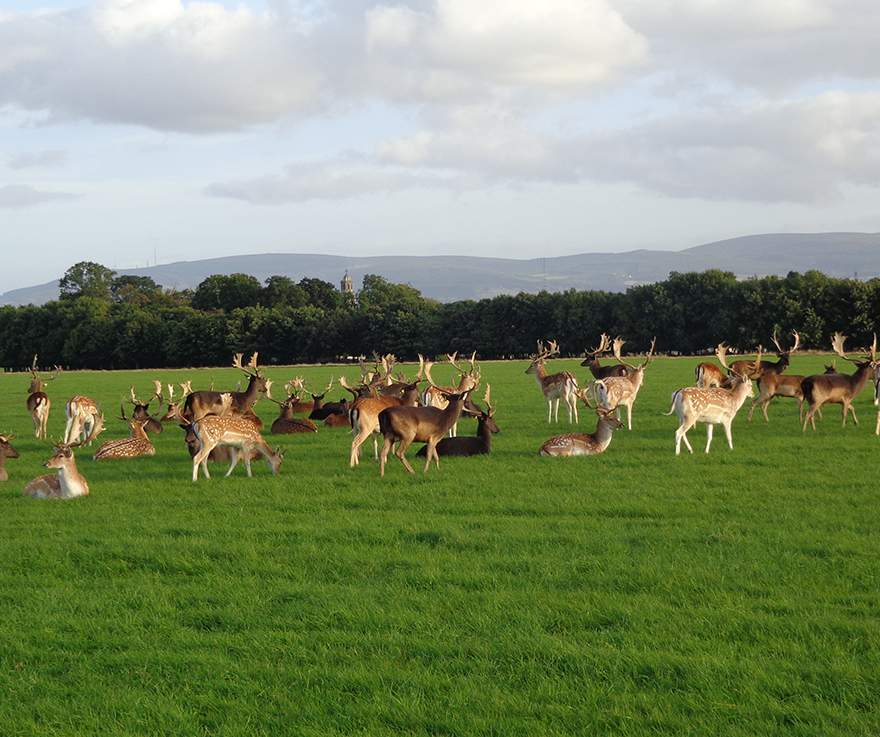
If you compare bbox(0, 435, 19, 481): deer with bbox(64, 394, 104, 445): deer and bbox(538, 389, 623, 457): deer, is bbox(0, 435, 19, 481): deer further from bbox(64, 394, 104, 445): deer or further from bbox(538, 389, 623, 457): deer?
bbox(538, 389, 623, 457): deer

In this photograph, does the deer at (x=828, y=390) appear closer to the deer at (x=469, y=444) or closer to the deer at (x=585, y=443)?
the deer at (x=585, y=443)

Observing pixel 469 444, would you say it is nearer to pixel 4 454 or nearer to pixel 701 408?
pixel 701 408

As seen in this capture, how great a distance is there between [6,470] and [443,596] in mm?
8229

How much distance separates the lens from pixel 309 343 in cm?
6444

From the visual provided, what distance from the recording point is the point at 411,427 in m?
11.3

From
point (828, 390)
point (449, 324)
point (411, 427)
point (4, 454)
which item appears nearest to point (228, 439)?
point (411, 427)

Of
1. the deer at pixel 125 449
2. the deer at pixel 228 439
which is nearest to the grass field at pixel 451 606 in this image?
the deer at pixel 228 439

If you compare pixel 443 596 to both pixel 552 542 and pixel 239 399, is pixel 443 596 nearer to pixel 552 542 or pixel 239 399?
pixel 552 542

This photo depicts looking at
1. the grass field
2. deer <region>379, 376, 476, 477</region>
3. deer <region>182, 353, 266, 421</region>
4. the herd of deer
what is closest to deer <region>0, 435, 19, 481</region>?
the herd of deer

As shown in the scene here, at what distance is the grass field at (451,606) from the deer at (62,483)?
285mm

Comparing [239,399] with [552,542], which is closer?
[552,542]

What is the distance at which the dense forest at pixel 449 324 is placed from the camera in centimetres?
5225

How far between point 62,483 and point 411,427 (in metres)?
3.68

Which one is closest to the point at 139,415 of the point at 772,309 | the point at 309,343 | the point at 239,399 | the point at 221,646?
the point at 239,399
